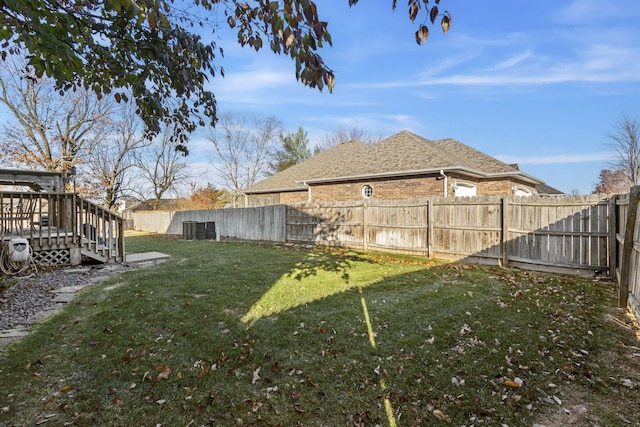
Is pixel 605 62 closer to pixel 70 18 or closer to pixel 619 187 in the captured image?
→ pixel 70 18

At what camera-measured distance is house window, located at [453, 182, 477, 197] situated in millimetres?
14002

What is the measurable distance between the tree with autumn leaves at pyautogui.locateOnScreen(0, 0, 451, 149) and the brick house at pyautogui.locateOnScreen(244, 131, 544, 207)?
11.1m

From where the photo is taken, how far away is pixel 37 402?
2541mm

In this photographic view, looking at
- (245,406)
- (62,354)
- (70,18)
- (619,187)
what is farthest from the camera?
(619,187)

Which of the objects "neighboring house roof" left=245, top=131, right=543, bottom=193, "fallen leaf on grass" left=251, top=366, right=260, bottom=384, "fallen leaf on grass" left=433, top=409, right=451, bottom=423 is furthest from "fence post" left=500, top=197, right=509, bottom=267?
"fallen leaf on grass" left=251, top=366, right=260, bottom=384

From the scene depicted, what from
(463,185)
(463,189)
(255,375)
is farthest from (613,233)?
(463,189)

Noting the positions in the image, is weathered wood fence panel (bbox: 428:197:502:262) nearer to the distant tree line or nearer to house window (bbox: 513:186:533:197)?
the distant tree line

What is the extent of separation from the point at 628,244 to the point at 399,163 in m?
10.5

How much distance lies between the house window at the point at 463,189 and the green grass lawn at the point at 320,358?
8.62m

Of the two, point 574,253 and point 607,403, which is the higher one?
point 574,253

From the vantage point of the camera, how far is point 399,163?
14.7 meters

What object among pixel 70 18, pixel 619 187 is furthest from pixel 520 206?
pixel 619 187

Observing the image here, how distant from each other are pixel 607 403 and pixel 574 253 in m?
5.64

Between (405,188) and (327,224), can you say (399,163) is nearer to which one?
(405,188)
